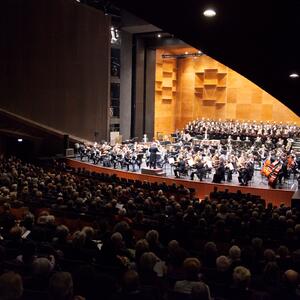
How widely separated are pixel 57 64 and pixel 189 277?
18.9 metres

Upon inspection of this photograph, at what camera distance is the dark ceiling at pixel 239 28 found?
430 centimetres

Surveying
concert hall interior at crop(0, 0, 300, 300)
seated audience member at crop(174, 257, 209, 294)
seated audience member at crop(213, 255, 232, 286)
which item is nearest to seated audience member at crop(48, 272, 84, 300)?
concert hall interior at crop(0, 0, 300, 300)

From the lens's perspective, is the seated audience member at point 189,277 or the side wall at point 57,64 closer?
the seated audience member at point 189,277

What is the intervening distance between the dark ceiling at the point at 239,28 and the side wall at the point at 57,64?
48.7 feet

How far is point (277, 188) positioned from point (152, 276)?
10.6m

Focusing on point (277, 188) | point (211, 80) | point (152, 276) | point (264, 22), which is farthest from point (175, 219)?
point (211, 80)

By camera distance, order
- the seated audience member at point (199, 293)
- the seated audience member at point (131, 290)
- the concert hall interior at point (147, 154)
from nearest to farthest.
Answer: the seated audience member at point (199, 293)
the seated audience member at point (131, 290)
the concert hall interior at point (147, 154)

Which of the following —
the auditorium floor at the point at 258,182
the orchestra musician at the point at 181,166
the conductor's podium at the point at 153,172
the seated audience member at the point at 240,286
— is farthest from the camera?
the conductor's podium at the point at 153,172

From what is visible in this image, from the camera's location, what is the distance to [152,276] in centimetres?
403

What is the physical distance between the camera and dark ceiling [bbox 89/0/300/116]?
14.1 ft

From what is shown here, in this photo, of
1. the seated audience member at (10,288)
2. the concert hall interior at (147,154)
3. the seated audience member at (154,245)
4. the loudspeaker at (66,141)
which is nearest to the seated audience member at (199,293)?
the concert hall interior at (147,154)

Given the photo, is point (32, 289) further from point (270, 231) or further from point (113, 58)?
point (113, 58)

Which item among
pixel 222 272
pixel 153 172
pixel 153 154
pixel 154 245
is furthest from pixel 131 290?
pixel 153 154

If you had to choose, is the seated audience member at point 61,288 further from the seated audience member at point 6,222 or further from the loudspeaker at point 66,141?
the loudspeaker at point 66,141
